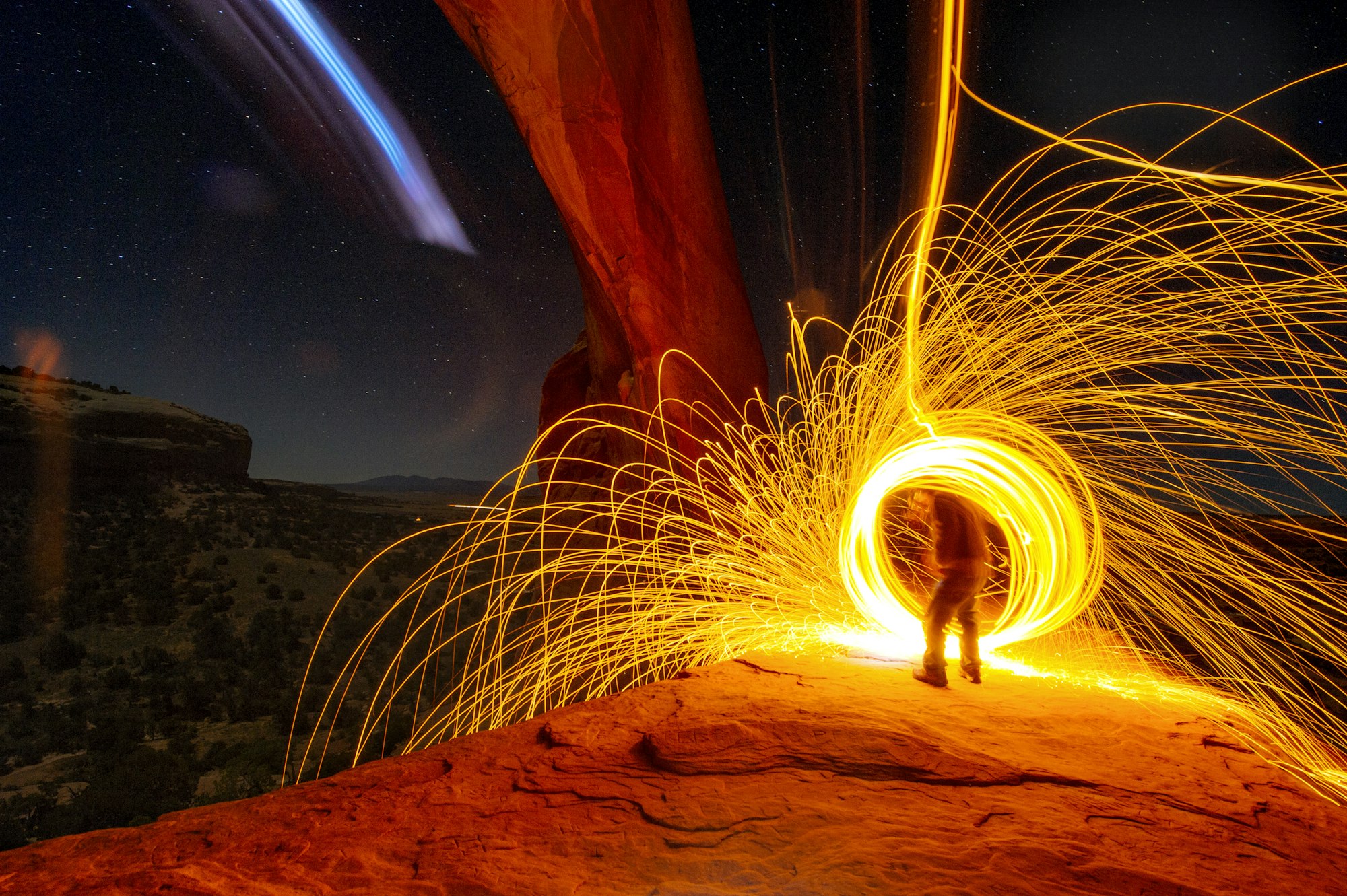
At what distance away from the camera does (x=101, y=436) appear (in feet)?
82.6

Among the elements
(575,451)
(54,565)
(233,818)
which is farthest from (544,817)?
(54,565)

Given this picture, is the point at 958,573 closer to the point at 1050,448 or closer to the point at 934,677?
the point at 934,677

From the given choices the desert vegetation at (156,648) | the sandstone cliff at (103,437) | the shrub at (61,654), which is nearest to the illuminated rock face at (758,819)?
the desert vegetation at (156,648)

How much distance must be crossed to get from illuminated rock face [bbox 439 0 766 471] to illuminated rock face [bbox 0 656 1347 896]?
4997 mm

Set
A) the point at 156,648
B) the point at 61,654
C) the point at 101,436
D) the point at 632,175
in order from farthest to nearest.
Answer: the point at 101,436 < the point at 156,648 < the point at 61,654 < the point at 632,175

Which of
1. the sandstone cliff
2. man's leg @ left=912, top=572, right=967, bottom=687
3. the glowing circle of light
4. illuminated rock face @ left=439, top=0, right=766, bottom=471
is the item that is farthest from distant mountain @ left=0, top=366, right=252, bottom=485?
man's leg @ left=912, top=572, right=967, bottom=687

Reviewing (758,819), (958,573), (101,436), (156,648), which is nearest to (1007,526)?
(958,573)

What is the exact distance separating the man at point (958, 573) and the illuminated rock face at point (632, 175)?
375 cm

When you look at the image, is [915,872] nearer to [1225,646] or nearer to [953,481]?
[953,481]

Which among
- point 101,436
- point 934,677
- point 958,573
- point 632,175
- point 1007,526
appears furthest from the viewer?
point 101,436

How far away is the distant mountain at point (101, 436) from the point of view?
21.2 m

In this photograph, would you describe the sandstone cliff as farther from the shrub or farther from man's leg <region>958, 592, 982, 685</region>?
man's leg <region>958, 592, 982, 685</region>

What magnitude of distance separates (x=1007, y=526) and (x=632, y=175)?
5.20 meters

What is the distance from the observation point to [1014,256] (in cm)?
495
